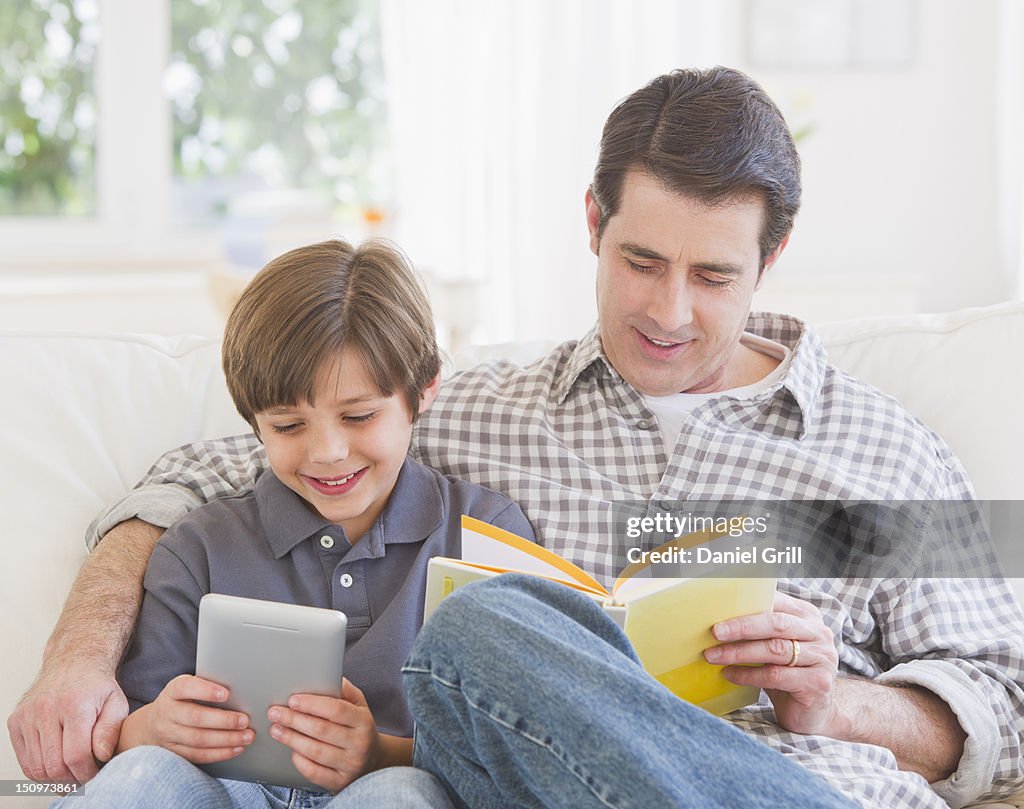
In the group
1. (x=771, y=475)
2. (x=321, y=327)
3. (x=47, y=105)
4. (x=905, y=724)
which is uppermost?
(x=47, y=105)

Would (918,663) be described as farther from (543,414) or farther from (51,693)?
(51,693)

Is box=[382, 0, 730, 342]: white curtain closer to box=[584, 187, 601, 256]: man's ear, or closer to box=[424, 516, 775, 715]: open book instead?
box=[584, 187, 601, 256]: man's ear

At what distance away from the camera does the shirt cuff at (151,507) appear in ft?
4.69

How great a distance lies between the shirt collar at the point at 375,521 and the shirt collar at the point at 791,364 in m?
0.29

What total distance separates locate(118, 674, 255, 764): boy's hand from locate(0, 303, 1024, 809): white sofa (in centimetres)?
36

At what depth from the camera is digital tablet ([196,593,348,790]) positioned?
3.70ft

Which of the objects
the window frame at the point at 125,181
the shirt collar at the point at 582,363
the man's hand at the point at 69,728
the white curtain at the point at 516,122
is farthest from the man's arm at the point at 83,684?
the window frame at the point at 125,181

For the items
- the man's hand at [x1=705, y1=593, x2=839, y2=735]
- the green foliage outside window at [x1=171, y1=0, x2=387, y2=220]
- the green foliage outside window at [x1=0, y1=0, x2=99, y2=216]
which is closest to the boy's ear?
the man's hand at [x1=705, y1=593, x2=839, y2=735]

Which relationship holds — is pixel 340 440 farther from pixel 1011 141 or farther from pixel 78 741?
pixel 1011 141

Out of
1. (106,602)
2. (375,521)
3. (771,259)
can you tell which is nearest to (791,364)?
(771,259)

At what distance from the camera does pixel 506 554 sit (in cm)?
121

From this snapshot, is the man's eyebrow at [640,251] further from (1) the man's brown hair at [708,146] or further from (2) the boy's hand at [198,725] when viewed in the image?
(2) the boy's hand at [198,725]

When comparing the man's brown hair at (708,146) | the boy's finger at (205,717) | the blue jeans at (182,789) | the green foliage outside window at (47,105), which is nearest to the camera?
the blue jeans at (182,789)

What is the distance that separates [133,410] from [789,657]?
928mm
